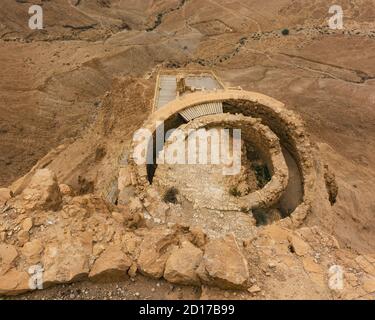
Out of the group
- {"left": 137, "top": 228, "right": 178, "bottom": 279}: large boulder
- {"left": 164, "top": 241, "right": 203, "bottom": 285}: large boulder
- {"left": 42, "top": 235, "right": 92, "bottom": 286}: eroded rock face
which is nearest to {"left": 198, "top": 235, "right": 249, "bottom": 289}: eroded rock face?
{"left": 164, "top": 241, "right": 203, "bottom": 285}: large boulder

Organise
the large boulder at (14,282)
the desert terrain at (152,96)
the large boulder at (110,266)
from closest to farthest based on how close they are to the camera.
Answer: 1. the large boulder at (14,282)
2. the large boulder at (110,266)
3. the desert terrain at (152,96)

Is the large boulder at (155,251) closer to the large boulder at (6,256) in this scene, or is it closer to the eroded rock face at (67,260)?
the eroded rock face at (67,260)

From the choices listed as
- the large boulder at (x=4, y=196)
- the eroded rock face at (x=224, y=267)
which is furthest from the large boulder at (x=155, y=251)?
the large boulder at (x=4, y=196)

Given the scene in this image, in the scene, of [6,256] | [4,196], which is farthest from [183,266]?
[4,196]

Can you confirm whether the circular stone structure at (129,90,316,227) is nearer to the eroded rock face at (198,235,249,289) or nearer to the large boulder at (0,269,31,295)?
the eroded rock face at (198,235,249,289)

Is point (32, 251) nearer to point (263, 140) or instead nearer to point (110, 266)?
point (110, 266)

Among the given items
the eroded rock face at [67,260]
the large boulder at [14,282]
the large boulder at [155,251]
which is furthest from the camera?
the large boulder at [155,251]

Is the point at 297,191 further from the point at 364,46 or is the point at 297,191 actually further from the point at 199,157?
the point at 364,46
